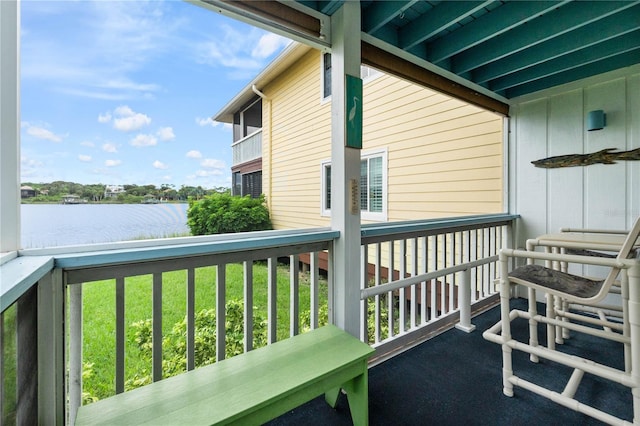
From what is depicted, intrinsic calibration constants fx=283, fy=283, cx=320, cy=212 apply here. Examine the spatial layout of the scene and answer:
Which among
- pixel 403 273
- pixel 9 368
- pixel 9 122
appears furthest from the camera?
pixel 403 273

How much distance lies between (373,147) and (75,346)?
4512mm

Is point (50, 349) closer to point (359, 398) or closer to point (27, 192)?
point (27, 192)

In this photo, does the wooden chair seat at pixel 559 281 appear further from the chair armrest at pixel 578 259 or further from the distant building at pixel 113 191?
the distant building at pixel 113 191

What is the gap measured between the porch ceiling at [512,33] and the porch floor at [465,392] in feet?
7.96

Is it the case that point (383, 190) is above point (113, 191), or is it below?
above

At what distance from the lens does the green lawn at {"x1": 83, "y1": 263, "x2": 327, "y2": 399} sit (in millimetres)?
1877

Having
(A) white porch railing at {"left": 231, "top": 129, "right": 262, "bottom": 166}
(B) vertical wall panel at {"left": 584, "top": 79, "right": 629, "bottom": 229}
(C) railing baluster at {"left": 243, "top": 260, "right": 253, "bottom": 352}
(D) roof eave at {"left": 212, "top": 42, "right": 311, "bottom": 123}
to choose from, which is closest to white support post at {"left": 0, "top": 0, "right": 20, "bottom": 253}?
(C) railing baluster at {"left": 243, "top": 260, "right": 253, "bottom": 352}

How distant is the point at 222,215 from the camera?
289cm

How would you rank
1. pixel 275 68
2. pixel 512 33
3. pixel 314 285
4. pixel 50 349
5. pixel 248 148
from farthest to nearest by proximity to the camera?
pixel 248 148
pixel 275 68
pixel 512 33
pixel 314 285
pixel 50 349

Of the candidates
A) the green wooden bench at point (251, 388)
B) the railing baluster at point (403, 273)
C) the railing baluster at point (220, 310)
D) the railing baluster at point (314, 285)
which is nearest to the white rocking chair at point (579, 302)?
the railing baluster at point (403, 273)

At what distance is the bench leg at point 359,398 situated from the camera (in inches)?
59.2

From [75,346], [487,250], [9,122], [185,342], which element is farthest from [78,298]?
[487,250]

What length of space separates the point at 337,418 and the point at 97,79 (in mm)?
2319

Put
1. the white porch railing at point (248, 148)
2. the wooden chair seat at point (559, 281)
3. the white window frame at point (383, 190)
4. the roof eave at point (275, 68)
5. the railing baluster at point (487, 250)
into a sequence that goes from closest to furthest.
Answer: the wooden chair seat at point (559, 281) < the railing baluster at point (487, 250) < the white window frame at point (383, 190) < the roof eave at point (275, 68) < the white porch railing at point (248, 148)
